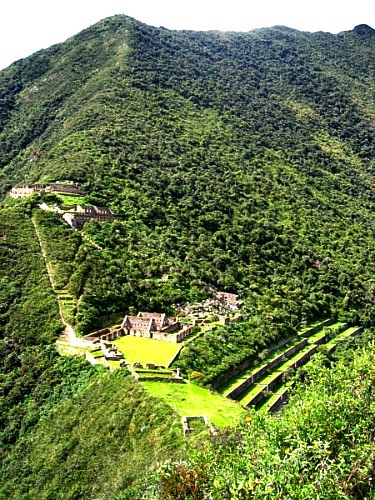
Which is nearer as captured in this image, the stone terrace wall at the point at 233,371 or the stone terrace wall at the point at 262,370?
the stone terrace wall at the point at 233,371

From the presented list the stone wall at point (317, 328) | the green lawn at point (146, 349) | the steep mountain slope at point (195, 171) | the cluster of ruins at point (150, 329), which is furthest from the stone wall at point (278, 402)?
the stone wall at point (317, 328)

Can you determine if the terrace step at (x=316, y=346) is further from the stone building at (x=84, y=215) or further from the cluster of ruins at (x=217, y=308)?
the stone building at (x=84, y=215)

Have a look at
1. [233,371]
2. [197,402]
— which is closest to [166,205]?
[233,371]

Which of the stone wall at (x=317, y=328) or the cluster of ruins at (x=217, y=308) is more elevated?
the cluster of ruins at (x=217, y=308)

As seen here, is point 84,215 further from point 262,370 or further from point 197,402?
point 197,402

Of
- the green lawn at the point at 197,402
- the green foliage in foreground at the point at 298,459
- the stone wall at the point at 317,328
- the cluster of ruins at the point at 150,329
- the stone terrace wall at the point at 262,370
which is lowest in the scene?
the stone wall at the point at 317,328

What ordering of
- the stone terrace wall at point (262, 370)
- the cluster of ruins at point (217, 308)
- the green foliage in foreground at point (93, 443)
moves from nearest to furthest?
the green foliage in foreground at point (93, 443) < the stone terrace wall at point (262, 370) < the cluster of ruins at point (217, 308)

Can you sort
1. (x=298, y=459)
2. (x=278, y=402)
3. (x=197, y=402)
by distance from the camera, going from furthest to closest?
(x=278, y=402) → (x=197, y=402) → (x=298, y=459)
